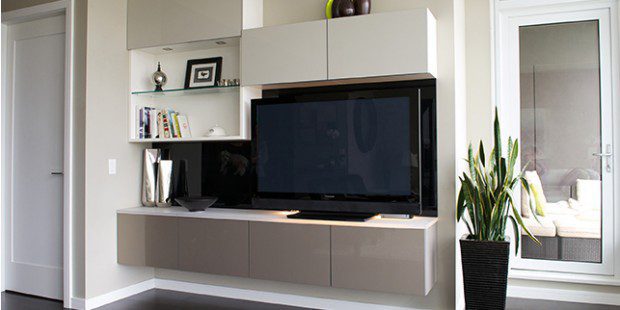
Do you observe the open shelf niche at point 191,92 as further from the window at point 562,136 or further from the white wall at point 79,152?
the window at point 562,136

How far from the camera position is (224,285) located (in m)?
3.88

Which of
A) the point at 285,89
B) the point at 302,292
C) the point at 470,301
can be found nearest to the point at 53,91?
the point at 285,89

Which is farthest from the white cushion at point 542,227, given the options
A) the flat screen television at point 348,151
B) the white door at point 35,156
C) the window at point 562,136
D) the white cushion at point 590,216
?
the white door at point 35,156

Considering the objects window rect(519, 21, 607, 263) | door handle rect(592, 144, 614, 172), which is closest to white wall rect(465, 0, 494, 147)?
window rect(519, 21, 607, 263)

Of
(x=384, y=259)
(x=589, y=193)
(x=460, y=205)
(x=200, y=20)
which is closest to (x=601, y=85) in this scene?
(x=589, y=193)

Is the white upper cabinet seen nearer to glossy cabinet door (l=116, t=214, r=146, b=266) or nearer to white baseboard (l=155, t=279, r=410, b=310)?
glossy cabinet door (l=116, t=214, r=146, b=266)

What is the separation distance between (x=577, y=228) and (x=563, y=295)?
50cm

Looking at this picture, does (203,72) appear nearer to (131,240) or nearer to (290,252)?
(131,240)

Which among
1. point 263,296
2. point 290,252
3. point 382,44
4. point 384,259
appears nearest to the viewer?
point 384,259

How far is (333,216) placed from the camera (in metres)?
3.31

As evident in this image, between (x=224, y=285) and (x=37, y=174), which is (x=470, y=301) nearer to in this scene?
(x=224, y=285)

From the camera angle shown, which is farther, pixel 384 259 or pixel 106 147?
pixel 106 147

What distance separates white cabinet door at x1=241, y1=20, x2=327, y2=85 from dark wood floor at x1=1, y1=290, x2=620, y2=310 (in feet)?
5.28

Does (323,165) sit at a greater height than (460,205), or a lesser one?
greater
